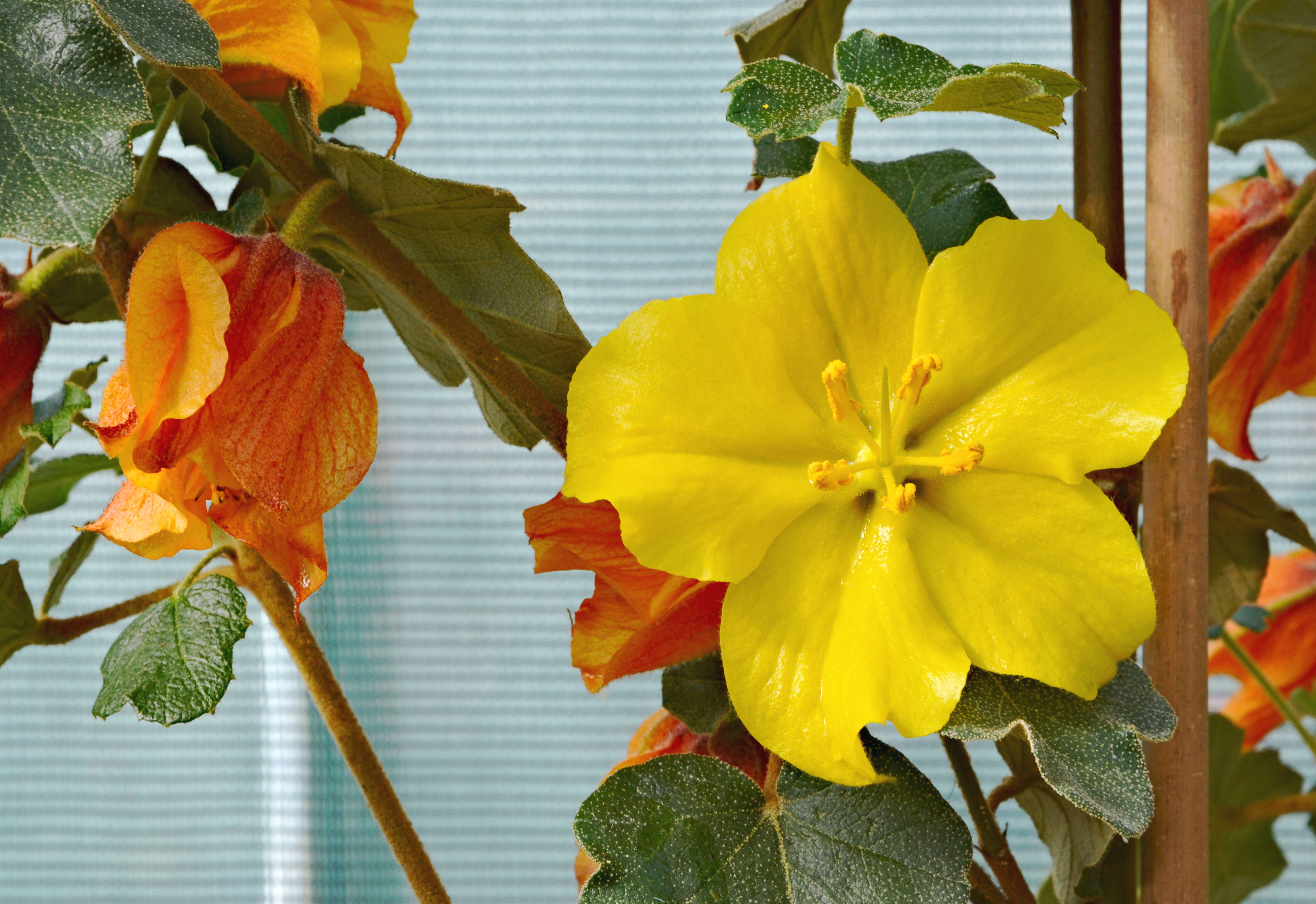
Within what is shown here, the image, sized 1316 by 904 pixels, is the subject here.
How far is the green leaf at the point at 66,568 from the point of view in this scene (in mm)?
227

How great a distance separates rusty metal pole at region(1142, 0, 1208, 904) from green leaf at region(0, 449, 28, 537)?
0.62 feet

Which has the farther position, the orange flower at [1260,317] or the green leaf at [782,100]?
the orange flower at [1260,317]

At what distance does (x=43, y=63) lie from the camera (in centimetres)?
12

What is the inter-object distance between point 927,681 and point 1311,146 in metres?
0.25

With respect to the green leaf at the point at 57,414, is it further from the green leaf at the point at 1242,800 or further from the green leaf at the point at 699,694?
the green leaf at the point at 1242,800

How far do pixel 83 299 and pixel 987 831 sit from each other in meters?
0.20

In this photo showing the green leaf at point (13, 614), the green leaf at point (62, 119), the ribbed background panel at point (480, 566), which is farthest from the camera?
the ribbed background panel at point (480, 566)

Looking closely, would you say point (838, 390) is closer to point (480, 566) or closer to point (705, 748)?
point (705, 748)

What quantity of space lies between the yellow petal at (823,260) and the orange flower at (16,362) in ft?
0.39

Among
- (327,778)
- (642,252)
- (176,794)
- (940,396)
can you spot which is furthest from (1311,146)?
(176,794)

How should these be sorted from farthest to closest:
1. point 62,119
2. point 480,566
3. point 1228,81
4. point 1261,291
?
1. point 480,566
2. point 1228,81
3. point 1261,291
4. point 62,119

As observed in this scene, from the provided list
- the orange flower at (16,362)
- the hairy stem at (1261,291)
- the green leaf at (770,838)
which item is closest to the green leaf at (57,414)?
the orange flower at (16,362)

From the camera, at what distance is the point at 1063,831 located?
0.20 metres

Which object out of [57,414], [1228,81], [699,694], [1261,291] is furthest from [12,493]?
[1228,81]
